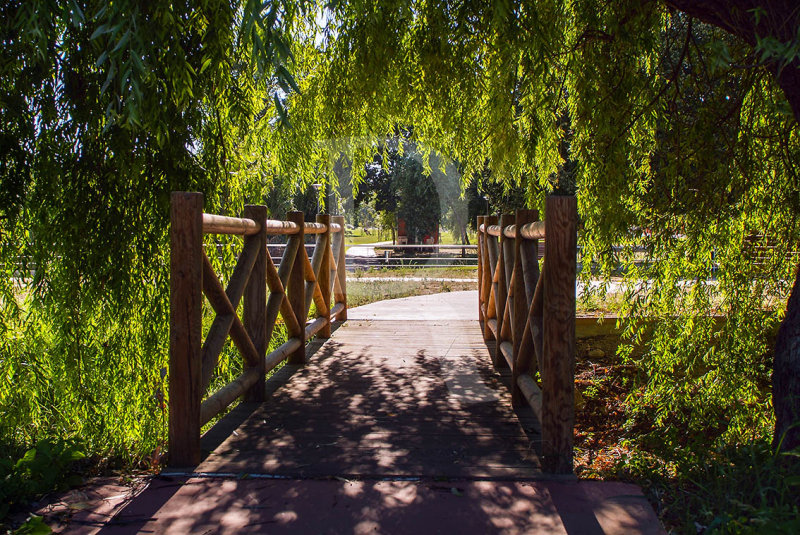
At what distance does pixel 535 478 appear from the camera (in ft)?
9.32

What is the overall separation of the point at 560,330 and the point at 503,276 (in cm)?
202

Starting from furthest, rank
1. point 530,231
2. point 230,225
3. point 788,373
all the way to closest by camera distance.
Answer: point 530,231 < point 230,225 < point 788,373

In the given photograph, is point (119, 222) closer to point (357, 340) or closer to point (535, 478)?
point (535, 478)

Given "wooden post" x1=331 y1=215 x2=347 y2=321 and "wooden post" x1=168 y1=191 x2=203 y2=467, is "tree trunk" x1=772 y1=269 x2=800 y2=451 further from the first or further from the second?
"wooden post" x1=331 y1=215 x2=347 y2=321

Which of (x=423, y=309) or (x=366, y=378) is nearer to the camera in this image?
(x=366, y=378)

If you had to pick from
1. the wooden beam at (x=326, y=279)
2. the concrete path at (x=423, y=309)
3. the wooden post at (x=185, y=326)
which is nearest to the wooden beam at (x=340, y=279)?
the concrete path at (x=423, y=309)

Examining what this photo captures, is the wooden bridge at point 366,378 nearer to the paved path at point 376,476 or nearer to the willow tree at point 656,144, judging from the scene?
the paved path at point 376,476

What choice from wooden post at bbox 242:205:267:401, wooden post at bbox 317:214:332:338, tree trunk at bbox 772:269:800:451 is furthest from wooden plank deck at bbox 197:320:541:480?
tree trunk at bbox 772:269:800:451

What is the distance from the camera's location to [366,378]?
4918 millimetres

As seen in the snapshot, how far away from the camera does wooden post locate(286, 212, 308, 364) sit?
5.16 metres

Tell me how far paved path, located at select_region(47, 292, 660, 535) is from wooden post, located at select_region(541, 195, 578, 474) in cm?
16

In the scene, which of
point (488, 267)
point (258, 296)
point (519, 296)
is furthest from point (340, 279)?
point (519, 296)

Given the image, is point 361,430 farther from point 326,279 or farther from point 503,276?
point 326,279

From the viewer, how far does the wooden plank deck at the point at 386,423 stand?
301cm
